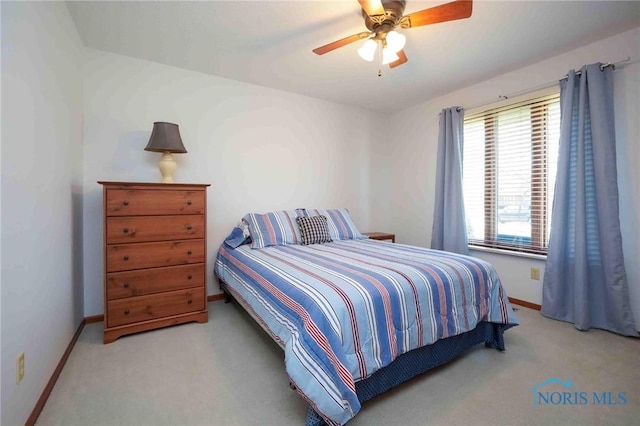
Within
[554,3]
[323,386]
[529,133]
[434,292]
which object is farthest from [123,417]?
[529,133]

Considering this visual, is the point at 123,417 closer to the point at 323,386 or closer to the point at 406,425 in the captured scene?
the point at 323,386

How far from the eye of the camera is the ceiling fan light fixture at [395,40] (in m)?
1.78

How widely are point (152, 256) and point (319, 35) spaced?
2.14 metres

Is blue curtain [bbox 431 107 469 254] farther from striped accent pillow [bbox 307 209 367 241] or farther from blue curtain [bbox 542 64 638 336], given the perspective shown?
striped accent pillow [bbox 307 209 367 241]

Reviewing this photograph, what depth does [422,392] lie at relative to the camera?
1.56 m

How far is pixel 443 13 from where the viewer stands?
5.21ft

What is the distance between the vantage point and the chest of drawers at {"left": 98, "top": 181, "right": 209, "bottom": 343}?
2084 mm

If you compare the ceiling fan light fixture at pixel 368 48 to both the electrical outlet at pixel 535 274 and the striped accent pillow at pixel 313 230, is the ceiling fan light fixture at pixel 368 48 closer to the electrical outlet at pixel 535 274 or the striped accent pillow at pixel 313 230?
the striped accent pillow at pixel 313 230

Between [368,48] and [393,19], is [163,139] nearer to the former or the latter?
[368,48]

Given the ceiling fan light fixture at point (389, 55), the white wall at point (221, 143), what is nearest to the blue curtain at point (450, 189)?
the white wall at point (221, 143)

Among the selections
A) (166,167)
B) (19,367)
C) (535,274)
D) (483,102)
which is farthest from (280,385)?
(483,102)

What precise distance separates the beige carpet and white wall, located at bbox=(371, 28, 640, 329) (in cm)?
77

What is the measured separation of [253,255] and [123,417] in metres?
1.23

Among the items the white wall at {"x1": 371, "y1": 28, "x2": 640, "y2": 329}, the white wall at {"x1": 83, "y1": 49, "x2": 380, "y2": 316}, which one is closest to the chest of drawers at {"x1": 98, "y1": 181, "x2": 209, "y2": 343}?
the white wall at {"x1": 83, "y1": 49, "x2": 380, "y2": 316}
